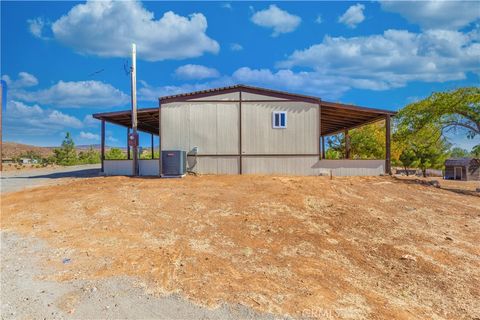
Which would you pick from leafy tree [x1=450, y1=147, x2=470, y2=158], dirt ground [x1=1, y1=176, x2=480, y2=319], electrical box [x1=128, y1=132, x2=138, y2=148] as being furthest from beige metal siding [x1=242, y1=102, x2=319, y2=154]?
leafy tree [x1=450, y1=147, x2=470, y2=158]

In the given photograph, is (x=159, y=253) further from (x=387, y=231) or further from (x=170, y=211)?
(x=387, y=231)

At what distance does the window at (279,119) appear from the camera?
16.9 metres

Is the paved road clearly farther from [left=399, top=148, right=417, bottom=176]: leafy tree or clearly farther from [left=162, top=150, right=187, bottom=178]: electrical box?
[left=399, top=148, right=417, bottom=176]: leafy tree

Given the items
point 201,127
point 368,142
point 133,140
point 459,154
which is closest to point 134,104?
point 133,140

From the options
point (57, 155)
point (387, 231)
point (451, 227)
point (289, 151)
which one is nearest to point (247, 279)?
point (387, 231)

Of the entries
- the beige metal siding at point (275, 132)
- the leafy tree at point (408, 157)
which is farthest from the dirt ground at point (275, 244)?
the leafy tree at point (408, 157)

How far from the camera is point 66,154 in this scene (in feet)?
145

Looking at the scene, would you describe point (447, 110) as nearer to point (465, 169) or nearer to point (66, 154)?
point (465, 169)

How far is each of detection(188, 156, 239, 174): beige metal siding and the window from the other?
2500 mm

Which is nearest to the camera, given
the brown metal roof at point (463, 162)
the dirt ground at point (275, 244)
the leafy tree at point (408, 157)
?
the dirt ground at point (275, 244)

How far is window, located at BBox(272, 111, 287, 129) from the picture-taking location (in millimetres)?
16875

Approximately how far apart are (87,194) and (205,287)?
8310mm

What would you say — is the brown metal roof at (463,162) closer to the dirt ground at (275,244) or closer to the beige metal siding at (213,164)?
the dirt ground at (275,244)

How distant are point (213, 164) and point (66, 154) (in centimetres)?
3413
